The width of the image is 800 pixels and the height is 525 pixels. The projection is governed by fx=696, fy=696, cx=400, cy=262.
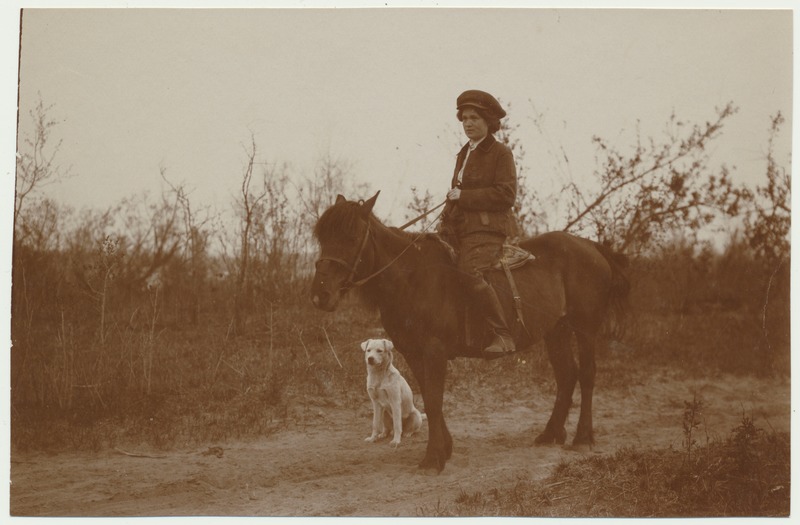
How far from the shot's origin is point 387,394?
748cm

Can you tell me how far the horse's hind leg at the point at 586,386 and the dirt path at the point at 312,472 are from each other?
251 mm

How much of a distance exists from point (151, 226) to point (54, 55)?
2.83 m

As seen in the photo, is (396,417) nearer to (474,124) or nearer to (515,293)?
(515,293)

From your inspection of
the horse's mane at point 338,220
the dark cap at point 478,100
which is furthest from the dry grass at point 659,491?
the dark cap at point 478,100

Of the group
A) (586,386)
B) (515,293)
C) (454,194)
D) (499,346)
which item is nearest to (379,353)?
(499,346)

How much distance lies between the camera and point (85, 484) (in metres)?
6.23

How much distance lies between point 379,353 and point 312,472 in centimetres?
137

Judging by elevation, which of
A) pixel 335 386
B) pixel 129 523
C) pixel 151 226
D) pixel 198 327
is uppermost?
pixel 151 226

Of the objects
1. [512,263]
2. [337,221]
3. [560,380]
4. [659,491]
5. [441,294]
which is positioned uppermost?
[337,221]

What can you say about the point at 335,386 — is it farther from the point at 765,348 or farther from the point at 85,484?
the point at 765,348

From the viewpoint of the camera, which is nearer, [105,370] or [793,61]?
[793,61]

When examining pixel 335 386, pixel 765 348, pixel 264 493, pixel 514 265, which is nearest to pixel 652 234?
pixel 765 348

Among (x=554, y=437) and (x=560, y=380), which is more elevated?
(x=560, y=380)

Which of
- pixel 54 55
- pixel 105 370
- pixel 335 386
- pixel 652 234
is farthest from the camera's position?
pixel 652 234
